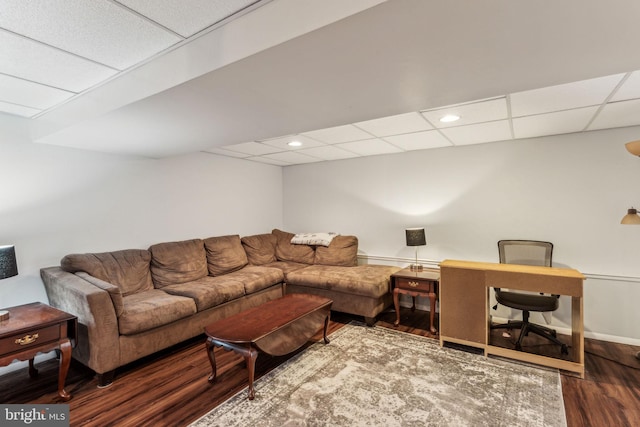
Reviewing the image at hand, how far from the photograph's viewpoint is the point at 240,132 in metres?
2.56

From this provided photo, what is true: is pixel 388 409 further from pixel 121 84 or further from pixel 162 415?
pixel 121 84

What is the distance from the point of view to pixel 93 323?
233 cm

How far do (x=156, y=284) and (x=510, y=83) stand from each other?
3756 mm

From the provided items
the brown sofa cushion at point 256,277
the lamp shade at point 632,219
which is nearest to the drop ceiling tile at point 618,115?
the lamp shade at point 632,219

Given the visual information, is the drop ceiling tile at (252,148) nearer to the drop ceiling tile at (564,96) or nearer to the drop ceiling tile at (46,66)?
the drop ceiling tile at (46,66)

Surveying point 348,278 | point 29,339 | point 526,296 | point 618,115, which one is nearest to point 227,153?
point 348,278

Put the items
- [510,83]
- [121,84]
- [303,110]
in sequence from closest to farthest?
[510,83], [121,84], [303,110]

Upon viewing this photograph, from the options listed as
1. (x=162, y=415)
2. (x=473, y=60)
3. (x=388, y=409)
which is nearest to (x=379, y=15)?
(x=473, y=60)

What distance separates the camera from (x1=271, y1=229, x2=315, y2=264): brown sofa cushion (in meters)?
4.76

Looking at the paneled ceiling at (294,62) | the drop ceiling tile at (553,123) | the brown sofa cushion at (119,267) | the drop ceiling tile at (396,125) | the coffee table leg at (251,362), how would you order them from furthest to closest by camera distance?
the brown sofa cushion at (119,267), the drop ceiling tile at (396,125), the drop ceiling tile at (553,123), the coffee table leg at (251,362), the paneled ceiling at (294,62)

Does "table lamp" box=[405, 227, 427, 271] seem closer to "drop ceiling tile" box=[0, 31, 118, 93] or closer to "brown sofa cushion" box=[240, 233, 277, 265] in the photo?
"brown sofa cushion" box=[240, 233, 277, 265]

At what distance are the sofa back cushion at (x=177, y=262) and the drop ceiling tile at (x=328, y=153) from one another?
6.48 feet

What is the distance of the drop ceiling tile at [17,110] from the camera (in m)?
2.36

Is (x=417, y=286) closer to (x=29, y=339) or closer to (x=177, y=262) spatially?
(x=177, y=262)
